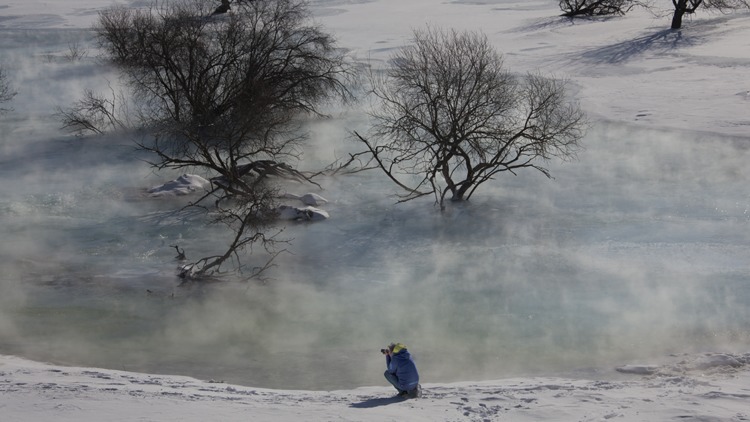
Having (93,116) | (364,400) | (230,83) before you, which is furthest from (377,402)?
(93,116)

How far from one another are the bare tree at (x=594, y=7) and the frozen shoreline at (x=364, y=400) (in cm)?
3017

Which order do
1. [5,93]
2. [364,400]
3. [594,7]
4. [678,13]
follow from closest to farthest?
[364,400], [5,93], [678,13], [594,7]

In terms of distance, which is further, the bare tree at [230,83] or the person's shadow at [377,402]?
the bare tree at [230,83]

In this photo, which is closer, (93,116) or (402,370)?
(402,370)

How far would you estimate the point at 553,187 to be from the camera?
19.4 meters

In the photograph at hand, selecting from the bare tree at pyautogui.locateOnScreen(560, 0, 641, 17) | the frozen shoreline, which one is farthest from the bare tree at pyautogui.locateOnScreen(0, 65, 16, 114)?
the bare tree at pyautogui.locateOnScreen(560, 0, 641, 17)

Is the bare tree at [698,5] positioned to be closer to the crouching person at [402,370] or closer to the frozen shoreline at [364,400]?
the frozen shoreline at [364,400]

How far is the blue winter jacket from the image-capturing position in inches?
373

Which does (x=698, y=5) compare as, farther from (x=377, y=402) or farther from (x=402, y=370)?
(x=377, y=402)

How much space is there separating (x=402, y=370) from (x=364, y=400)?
2.17 feet

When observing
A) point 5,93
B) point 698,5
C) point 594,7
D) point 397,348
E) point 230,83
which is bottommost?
point 397,348

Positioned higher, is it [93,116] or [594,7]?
[594,7]

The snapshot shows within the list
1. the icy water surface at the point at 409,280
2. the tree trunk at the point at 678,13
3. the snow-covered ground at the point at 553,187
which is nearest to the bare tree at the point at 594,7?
the snow-covered ground at the point at 553,187

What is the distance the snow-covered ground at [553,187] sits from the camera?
9.04 metres
